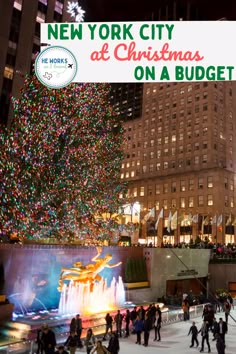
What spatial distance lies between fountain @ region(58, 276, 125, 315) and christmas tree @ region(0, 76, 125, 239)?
6.01 meters

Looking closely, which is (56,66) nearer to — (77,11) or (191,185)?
(77,11)

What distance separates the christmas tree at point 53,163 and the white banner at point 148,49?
21362 millimetres

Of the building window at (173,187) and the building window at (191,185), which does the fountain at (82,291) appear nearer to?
the building window at (191,185)

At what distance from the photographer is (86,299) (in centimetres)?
2330

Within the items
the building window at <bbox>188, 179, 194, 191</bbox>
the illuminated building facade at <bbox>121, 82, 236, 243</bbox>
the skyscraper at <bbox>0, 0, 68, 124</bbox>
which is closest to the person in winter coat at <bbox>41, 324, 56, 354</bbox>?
the skyscraper at <bbox>0, 0, 68, 124</bbox>

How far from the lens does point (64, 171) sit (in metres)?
30.5

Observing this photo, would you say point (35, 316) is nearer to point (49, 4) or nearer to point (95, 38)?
point (95, 38)

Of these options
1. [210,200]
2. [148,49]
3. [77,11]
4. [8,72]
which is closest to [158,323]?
[148,49]

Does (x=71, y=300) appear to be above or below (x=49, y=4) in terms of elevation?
below

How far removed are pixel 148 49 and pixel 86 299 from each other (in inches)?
783

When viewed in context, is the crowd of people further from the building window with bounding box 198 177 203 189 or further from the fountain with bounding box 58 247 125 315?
the building window with bounding box 198 177 203 189

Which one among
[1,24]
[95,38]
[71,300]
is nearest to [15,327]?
[71,300]

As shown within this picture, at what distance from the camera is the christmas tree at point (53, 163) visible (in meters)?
27.3

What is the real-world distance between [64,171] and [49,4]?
37.7 metres
